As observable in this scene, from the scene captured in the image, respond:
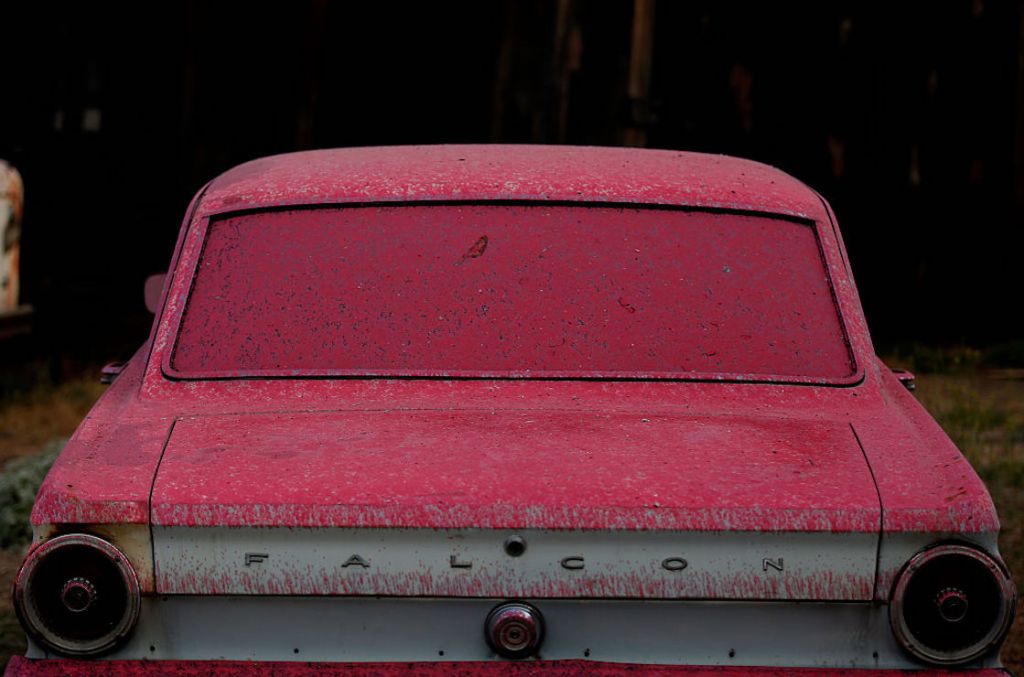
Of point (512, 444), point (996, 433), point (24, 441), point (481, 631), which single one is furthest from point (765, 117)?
point (481, 631)

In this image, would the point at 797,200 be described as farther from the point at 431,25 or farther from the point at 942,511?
the point at 431,25

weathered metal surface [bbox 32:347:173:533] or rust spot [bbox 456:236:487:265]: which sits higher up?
rust spot [bbox 456:236:487:265]

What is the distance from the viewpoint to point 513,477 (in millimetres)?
2404

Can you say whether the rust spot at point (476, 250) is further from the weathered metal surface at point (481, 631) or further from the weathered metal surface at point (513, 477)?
the weathered metal surface at point (481, 631)

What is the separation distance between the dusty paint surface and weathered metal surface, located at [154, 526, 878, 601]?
1.0 inches

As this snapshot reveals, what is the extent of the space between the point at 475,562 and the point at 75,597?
659 mm

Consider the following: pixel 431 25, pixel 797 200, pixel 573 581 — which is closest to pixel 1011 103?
pixel 431 25

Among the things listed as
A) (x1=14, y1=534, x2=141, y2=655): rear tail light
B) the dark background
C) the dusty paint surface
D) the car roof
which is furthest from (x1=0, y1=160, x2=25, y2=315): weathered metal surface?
(x1=14, y1=534, x2=141, y2=655): rear tail light

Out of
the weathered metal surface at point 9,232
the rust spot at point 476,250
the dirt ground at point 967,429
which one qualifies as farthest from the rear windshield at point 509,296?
the weathered metal surface at point 9,232

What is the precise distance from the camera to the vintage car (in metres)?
2.35

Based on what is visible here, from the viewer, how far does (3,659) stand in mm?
4051

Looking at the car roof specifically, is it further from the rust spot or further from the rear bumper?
the rear bumper

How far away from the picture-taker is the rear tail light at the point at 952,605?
2.37 meters

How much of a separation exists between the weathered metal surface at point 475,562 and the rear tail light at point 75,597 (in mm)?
79
